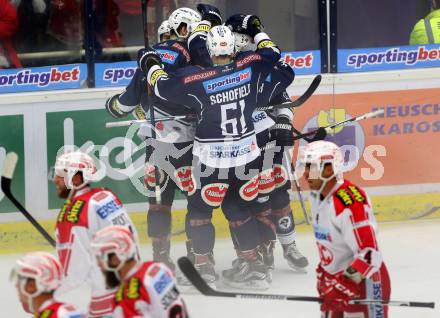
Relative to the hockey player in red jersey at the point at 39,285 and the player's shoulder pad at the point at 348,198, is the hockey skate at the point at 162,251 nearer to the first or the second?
the player's shoulder pad at the point at 348,198

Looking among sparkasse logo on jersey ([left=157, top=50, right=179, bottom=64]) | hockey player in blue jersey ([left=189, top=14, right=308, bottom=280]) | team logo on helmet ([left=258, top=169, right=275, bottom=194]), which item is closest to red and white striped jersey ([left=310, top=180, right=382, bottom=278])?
hockey player in blue jersey ([left=189, top=14, right=308, bottom=280])

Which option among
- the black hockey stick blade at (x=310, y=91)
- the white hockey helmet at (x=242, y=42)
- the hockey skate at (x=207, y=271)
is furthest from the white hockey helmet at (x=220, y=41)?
the hockey skate at (x=207, y=271)

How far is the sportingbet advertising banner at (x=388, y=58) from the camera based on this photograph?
9633 millimetres

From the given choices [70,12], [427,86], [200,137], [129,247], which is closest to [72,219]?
[129,247]

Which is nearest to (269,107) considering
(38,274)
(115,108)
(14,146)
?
(115,108)

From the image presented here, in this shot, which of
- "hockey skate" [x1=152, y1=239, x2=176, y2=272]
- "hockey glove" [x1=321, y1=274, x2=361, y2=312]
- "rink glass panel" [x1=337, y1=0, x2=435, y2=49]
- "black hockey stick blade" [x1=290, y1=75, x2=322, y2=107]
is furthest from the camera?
"rink glass panel" [x1=337, y1=0, x2=435, y2=49]

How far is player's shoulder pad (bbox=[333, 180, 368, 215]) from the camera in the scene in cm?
550

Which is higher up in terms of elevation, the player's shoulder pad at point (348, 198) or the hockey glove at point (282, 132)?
the player's shoulder pad at point (348, 198)

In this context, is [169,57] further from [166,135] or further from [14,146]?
[14,146]

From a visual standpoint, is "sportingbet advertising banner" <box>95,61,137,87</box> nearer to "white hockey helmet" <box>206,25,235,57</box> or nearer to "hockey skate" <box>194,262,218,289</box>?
"white hockey helmet" <box>206,25,235,57</box>

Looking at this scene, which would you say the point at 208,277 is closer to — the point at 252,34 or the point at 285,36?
the point at 252,34

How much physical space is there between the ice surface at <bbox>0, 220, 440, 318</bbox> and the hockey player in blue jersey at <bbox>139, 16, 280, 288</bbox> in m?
0.27

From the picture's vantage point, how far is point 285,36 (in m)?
9.69

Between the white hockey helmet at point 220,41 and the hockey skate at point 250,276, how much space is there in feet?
4.33
